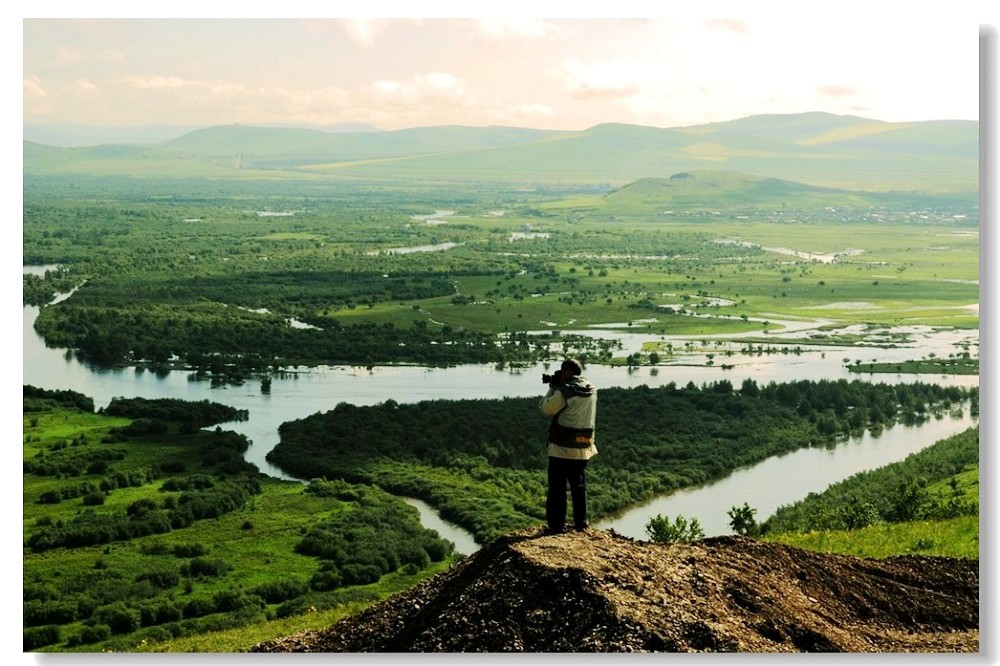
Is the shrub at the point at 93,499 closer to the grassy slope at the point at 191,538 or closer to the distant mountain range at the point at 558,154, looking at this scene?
the grassy slope at the point at 191,538

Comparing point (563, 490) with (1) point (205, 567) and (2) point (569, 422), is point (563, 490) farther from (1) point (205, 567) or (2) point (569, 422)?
(1) point (205, 567)

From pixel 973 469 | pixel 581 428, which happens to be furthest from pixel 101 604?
pixel 973 469

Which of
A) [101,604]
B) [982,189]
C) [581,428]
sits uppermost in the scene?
[982,189]

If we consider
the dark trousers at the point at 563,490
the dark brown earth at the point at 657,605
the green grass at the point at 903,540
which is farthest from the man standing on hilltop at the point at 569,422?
the green grass at the point at 903,540

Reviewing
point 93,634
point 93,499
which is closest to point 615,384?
Result: point 93,499

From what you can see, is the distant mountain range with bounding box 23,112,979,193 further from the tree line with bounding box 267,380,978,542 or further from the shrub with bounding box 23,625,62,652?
the shrub with bounding box 23,625,62,652

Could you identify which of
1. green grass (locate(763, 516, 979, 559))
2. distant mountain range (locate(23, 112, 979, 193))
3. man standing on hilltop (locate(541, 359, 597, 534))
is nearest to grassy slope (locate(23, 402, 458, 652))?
green grass (locate(763, 516, 979, 559))

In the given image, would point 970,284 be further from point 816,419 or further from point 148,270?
point 148,270
